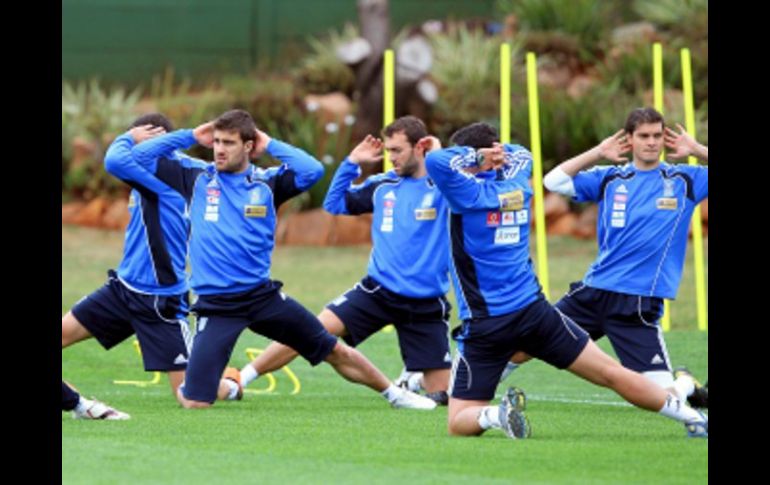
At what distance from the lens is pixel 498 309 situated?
10852mm

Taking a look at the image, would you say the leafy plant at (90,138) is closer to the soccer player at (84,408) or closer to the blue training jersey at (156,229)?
the blue training jersey at (156,229)

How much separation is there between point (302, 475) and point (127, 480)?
2.90 feet

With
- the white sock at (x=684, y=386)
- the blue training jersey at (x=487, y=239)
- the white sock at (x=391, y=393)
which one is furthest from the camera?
the white sock at (x=391, y=393)

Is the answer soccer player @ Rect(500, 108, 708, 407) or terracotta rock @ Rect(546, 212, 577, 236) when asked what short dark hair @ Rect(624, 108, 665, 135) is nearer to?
soccer player @ Rect(500, 108, 708, 407)

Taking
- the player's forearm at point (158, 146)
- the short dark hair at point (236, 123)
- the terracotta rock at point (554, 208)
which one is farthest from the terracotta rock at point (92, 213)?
the short dark hair at point (236, 123)

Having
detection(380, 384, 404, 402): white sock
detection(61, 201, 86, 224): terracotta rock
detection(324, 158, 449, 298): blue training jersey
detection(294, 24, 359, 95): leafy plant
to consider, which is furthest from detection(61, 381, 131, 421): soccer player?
detection(294, 24, 359, 95): leafy plant

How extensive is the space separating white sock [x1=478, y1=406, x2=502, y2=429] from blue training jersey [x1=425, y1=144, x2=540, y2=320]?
560 millimetres

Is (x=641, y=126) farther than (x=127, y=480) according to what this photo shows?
Yes

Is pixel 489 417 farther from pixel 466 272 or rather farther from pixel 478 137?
pixel 478 137

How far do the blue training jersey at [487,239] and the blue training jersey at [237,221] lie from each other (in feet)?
7.17

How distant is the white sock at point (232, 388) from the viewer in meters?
13.7
